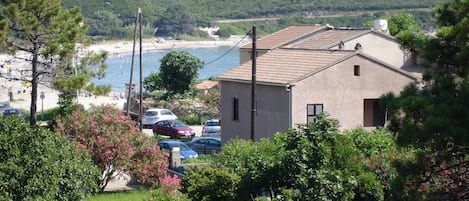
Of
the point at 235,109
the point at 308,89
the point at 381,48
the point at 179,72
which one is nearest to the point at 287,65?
the point at 308,89

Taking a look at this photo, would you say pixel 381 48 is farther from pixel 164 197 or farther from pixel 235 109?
pixel 164 197

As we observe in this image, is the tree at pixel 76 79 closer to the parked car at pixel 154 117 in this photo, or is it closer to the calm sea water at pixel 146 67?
the parked car at pixel 154 117

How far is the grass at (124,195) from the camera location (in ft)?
92.0

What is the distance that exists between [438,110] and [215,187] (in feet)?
24.5

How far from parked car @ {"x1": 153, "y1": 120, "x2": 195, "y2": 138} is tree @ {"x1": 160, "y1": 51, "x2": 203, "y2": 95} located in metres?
16.2

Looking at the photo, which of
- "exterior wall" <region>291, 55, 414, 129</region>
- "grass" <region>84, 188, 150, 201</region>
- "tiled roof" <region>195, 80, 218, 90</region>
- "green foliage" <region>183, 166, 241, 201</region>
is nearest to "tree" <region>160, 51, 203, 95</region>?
"tiled roof" <region>195, 80, 218, 90</region>

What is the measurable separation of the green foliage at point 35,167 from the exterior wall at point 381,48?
62.6 feet

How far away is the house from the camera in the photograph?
32156 millimetres

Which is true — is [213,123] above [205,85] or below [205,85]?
below

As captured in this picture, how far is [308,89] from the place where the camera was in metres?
32.2

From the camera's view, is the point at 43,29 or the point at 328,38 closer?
the point at 43,29

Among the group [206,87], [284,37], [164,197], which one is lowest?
[164,197]

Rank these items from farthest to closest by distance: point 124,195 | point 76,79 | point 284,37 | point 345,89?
1. point 284,37
2. point 76,79
3. point 345,89
4. point 124,195

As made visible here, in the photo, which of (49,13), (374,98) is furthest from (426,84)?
(49,13)
